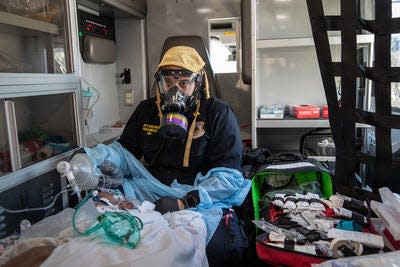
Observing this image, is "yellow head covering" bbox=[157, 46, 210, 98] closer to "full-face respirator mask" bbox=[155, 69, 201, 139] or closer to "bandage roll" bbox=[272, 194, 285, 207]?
"full-face respirator mask" bbox=[155, 69, 201, 139]

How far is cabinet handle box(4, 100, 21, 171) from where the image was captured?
1.28 metres

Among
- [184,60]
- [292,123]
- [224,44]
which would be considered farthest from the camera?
[224,44]

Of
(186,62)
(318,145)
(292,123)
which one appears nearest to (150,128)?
(186,62)

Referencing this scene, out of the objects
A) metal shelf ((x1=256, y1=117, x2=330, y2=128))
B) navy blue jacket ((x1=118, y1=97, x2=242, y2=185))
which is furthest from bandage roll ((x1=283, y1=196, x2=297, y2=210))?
metal shelf ((x1=256, y1=117, x2=330, y2=128))

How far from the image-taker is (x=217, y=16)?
8.23 feet

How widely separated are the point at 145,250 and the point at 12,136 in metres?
0.77

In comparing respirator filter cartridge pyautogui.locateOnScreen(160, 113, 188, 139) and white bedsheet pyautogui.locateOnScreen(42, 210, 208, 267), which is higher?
respirator filter cartridge pyautogui.locateOnScreen(160, 113, 188, 139)

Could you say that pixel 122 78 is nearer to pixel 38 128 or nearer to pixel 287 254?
pixel 38 128

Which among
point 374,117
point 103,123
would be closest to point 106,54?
point 103,123

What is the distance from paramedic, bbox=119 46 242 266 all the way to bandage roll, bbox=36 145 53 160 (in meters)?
0.37

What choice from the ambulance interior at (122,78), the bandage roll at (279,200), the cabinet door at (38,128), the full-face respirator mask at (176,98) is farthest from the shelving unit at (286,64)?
the cabinet door at (38,128)

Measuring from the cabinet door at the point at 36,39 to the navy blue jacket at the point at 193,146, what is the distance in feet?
1.61

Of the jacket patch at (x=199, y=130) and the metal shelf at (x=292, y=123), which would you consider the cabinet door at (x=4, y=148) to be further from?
the metal shelf at (x=292, y=123)

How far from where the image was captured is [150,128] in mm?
1779
